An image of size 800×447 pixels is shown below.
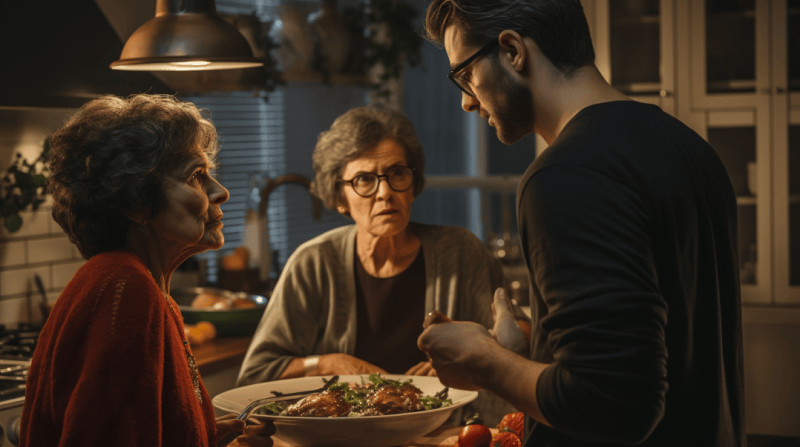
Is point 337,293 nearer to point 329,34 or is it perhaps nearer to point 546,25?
point 546,25

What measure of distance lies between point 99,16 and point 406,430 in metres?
1.69

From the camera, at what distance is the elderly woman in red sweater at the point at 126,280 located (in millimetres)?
948

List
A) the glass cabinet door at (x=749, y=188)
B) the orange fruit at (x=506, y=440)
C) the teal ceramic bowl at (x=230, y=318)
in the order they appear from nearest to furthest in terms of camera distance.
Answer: the orange fruit at (x=506, y=440) → the teal ceramic bowl at (x=230, y=318) → the glass cabinet door at (x=749, y=188)

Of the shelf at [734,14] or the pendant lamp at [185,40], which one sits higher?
the shelf at [734,14]

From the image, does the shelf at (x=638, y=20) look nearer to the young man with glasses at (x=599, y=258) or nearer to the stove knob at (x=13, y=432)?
the young man with glasses at (x=599, y=258)

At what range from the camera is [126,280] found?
1008 millimetres

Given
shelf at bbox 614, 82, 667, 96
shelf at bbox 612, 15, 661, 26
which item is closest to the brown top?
shelf at bbox 614, 82, 667, 96

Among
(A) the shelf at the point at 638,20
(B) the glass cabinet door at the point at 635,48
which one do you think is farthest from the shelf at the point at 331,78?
(A) the shelf at the point at 638,20

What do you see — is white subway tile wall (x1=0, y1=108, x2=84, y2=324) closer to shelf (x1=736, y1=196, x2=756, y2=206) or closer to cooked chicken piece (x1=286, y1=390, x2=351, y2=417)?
cooked chicken piece (x1=286, y1=390, x2=351, y2=417)

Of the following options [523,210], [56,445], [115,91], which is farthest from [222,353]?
[523,210]

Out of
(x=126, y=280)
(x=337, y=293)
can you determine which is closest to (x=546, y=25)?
(x=126, y=280)

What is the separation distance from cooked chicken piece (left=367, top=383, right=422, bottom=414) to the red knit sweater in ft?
1.41

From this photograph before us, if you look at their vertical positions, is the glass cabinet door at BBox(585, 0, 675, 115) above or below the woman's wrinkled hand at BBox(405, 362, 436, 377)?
above

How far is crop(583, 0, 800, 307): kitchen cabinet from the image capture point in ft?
10.1
